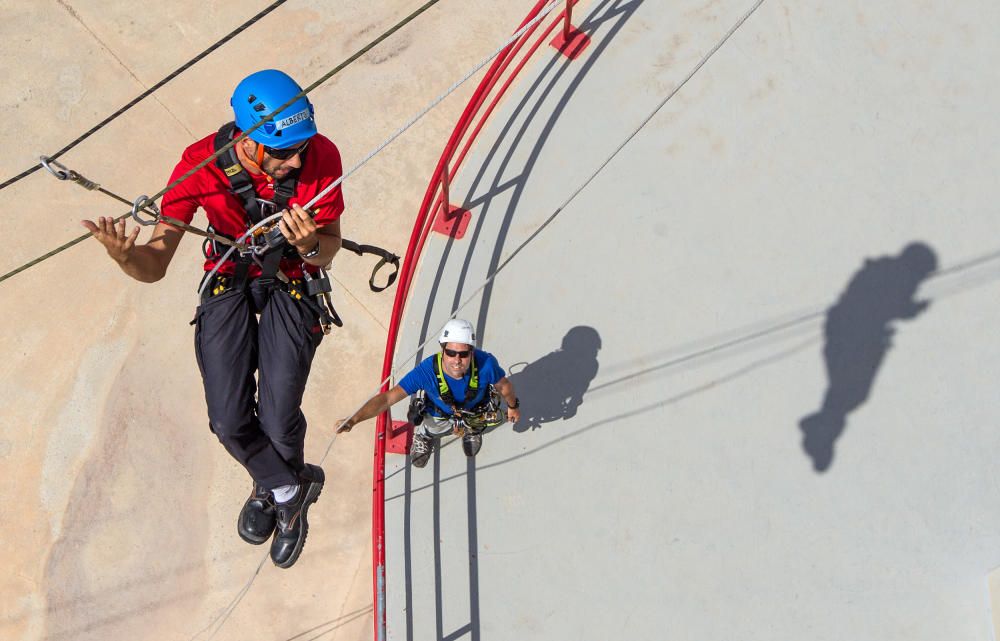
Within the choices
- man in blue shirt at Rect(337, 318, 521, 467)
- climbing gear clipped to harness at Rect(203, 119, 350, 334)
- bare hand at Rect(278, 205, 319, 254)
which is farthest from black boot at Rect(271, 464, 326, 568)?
bare hand at Rect(278, 205, 319, 254)

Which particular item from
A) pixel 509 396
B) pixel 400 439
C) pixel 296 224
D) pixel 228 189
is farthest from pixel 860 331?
pixel 228 189

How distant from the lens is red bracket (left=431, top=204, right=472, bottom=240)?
6586 mm

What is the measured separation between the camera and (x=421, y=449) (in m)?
5.80

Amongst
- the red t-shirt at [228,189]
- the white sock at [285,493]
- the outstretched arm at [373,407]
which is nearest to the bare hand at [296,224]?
the red t-shirt at [228,189]

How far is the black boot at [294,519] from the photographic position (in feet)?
18.1

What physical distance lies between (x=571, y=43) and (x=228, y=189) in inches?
138

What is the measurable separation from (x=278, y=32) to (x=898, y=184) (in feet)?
20.8

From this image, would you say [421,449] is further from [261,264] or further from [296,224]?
[296,224]

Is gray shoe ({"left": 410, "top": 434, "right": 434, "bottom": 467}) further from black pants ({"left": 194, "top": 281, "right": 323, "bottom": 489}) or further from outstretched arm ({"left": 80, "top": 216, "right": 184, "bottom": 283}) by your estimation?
outstretched arm ({"left": 80, "top": 216, "right": 184, "bottom": 283})

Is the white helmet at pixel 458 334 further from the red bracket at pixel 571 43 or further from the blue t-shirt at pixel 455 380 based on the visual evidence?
the red bracket at pixel 571 43

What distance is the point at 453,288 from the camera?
21.1 feet

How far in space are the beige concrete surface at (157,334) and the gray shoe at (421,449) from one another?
1753 mm

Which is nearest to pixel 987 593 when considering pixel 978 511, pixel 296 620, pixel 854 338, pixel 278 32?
pixel 978 511

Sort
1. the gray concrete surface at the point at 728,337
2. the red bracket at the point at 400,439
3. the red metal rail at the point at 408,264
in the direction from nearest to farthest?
the red metal rail at the point at 408,264 < the gray concrete surface at the point at 728,337 < the red bracket at the point at 400,439
